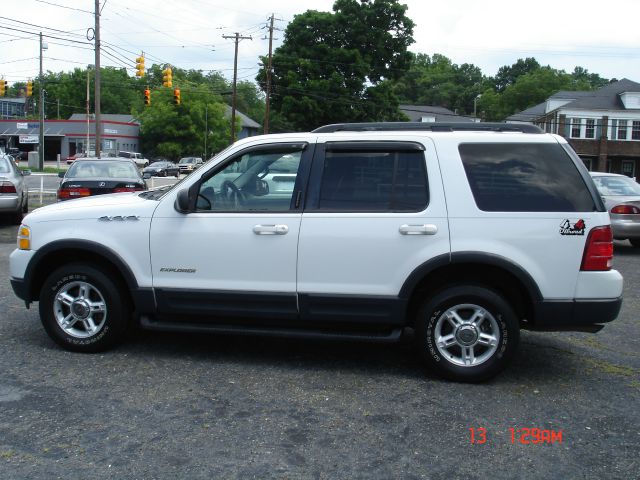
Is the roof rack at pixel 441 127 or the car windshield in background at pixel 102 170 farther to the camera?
the car windshield in background at pixel 102 170

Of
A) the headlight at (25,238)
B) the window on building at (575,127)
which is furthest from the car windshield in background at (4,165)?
the window on building at (575,127)

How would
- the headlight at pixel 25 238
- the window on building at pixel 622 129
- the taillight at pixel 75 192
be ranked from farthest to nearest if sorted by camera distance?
the window on building at pixel 622 129 < the taillight at pixel 75 192 < the headlight at pixel 25 238

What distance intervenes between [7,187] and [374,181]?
1118cm

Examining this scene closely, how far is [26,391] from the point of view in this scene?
4934 millimetres

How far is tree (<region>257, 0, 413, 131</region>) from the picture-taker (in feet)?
156

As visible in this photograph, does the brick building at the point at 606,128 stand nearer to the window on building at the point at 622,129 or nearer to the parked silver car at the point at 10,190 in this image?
the window on building at the point at 622,129

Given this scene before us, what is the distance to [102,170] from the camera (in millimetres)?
14977

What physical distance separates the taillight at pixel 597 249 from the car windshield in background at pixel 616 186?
8.87m

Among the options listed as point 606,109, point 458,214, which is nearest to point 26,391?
point 458,214

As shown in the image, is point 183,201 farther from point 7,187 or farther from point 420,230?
point 7,187

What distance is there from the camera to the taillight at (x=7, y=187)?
14.2 metres

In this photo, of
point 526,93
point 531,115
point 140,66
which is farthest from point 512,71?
point 140,66

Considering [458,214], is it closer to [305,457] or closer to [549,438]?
[549,438]

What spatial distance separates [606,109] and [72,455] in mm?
57533
